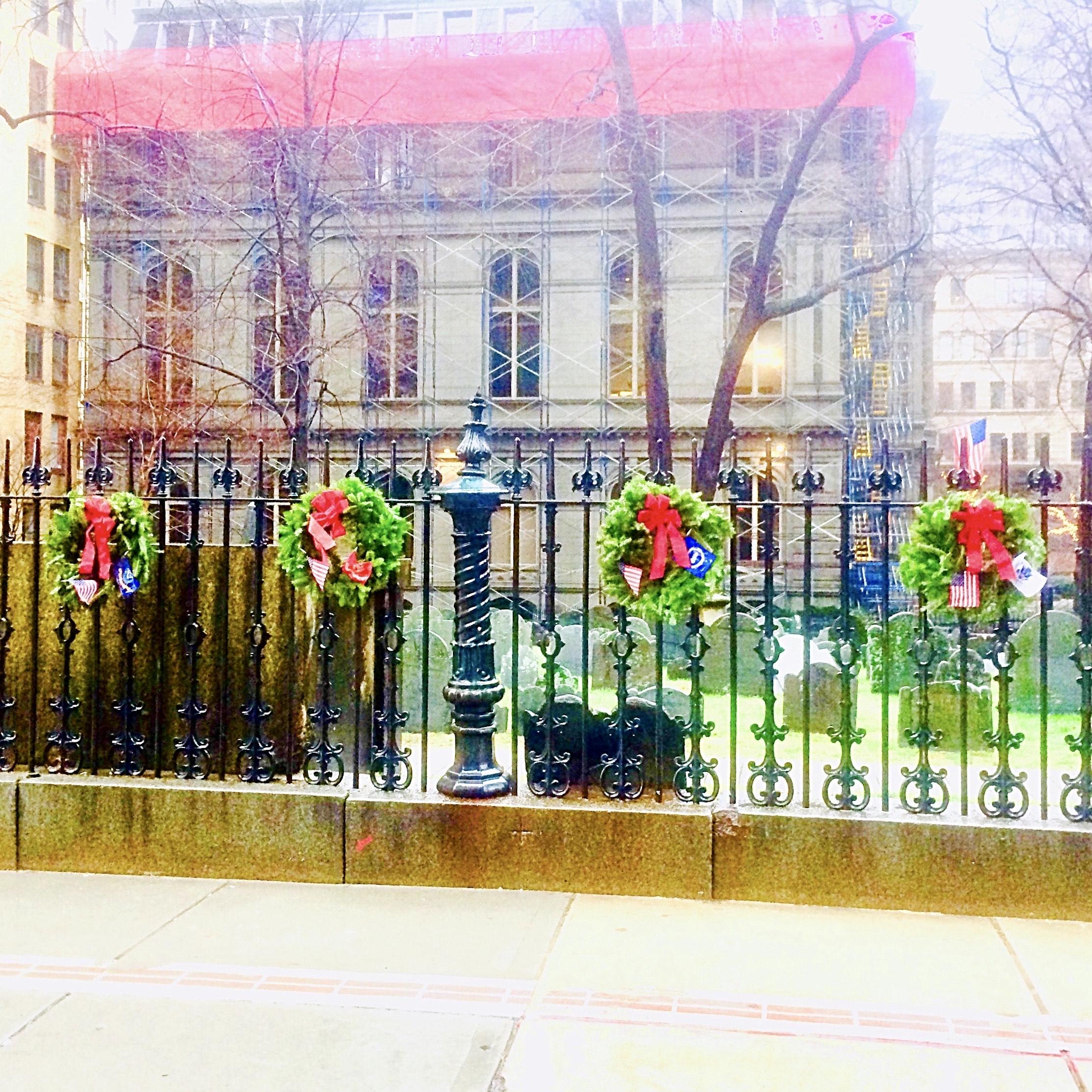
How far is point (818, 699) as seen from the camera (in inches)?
433

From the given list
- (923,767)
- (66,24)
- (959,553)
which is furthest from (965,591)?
(66,24)

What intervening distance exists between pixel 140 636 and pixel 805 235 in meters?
23.1

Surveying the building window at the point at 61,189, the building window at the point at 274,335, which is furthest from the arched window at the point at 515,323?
the building window at the point at 61,189

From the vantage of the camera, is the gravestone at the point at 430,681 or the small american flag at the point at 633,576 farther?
the gravestone at the point at 430,681

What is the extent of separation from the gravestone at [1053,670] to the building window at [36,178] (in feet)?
85.3

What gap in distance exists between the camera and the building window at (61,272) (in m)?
29.9

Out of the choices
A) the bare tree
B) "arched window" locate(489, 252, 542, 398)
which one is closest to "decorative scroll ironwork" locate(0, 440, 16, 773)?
the bare tree

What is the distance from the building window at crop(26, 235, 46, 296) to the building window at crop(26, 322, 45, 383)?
3.39 ft

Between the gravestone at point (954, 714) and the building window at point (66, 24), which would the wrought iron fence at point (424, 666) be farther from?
the building window at point (66, 24)

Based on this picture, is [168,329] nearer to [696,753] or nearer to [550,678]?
[550,678]

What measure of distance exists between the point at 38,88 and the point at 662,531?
24.0 m

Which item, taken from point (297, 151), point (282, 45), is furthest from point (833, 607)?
point (282, 45)

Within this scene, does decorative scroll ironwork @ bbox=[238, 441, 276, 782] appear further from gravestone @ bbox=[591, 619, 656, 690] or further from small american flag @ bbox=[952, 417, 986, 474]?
gravestone @ bbox=[591, 619, 656, 690]

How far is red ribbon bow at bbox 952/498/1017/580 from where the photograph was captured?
17.2ft
